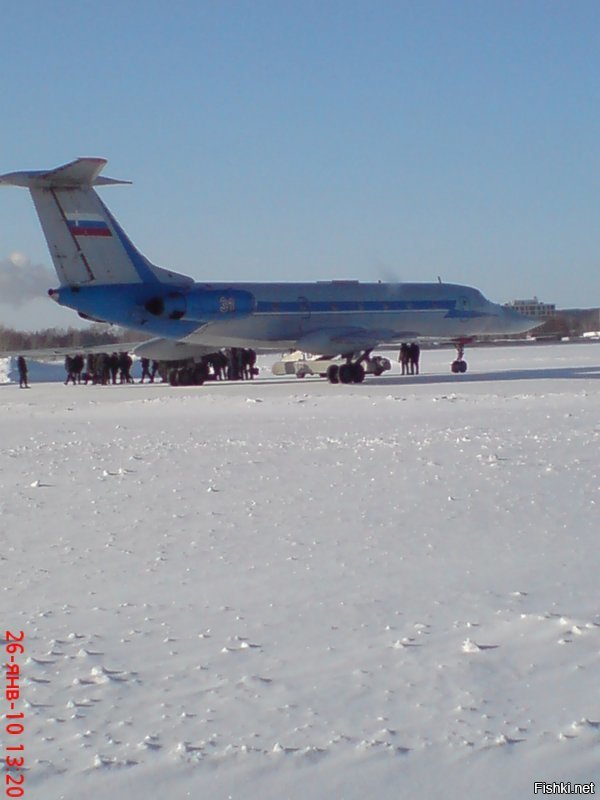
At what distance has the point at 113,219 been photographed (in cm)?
2877

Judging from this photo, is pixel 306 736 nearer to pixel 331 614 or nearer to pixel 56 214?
pixel 331 614

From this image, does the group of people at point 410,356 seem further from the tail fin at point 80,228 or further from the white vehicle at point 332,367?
the tail fin at point 80,228

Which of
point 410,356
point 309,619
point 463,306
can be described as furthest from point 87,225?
point 309,619

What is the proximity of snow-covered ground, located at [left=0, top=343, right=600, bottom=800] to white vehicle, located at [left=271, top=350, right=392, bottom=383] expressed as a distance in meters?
19.9

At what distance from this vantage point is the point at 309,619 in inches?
250

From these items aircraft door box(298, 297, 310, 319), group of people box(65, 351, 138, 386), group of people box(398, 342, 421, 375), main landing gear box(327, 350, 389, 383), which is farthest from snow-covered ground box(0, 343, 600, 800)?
group of people box(65, 351, 138, 386)

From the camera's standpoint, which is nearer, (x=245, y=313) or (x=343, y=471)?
(x=343, y=471)

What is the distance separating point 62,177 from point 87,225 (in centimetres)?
152

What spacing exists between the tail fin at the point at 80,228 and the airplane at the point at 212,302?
27 millimetres

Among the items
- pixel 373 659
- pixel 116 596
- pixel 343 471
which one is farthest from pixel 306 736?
pixel 343 471

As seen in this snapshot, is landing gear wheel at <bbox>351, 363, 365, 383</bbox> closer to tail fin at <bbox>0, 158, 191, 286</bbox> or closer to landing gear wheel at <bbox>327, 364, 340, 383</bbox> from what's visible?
landing gear wheel at <bbox>327, 364, 340, 383</bbox>

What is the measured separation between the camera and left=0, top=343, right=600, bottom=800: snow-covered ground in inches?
177

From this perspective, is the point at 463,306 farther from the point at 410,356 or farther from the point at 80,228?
the point at 80,228

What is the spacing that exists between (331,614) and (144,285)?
23.9 m
